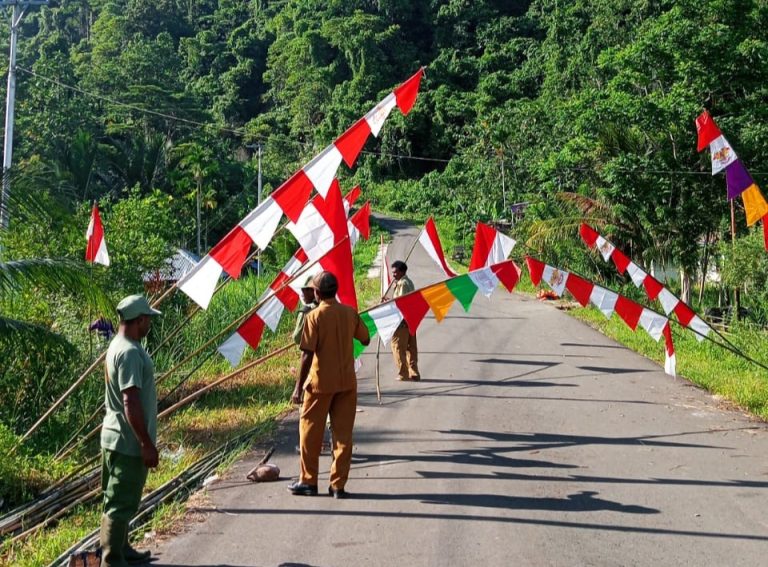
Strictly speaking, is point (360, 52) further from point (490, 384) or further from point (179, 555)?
point (179, 555)

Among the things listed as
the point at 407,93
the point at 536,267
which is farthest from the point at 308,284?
the point at 536,267

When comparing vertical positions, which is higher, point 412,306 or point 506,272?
point 506,272

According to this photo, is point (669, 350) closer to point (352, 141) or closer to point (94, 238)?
point (352, 141)

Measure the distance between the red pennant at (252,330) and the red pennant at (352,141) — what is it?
176 cm

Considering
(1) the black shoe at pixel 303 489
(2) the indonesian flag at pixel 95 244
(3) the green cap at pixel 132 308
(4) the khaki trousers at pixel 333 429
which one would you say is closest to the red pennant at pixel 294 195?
(4) the khaki trousers at pixel 333 429

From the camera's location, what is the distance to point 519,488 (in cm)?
629

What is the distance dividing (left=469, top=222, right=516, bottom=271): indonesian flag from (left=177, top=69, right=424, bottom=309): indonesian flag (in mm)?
3766

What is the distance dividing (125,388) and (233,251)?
214cm

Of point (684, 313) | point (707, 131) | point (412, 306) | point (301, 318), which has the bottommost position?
point (684, 313)

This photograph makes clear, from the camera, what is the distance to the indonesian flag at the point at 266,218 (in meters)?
6.39

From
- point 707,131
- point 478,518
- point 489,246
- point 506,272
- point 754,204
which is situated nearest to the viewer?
point 478,518

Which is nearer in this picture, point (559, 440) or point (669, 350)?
point (559, 440)

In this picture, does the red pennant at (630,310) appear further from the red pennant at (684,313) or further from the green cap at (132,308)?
the green cap at (132,308)

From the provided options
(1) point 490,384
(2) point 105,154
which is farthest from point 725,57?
(2) point 105,154
